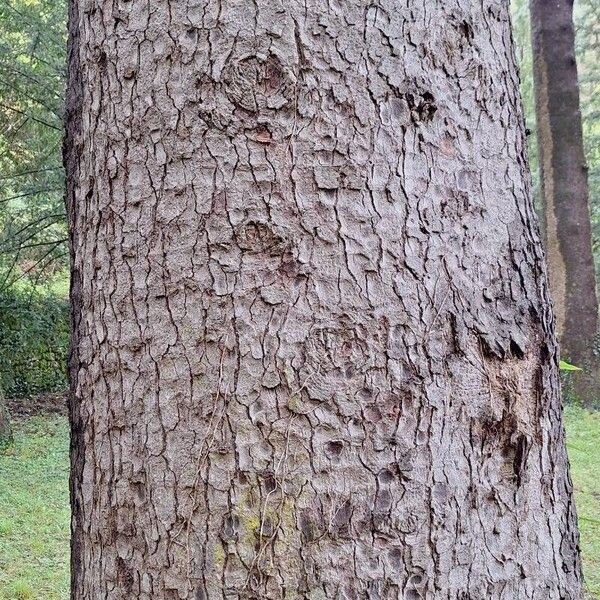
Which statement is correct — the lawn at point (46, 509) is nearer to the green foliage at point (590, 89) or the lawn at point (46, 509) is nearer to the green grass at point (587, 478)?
the green grass at point (587, 478)

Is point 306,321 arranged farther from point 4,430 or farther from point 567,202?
point 4,430

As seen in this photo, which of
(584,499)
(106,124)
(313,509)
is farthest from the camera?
(584,499)

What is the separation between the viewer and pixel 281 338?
0.93 m

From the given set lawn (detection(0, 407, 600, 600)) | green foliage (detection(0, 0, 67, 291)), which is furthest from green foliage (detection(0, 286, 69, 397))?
lawn (detection(0, 407, 600, 600))

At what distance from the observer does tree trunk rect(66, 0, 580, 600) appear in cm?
92

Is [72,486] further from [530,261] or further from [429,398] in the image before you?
[530,261]

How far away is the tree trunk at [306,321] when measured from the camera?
0.92m

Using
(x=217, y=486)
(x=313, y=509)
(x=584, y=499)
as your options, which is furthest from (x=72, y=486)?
(x=584, y=499)

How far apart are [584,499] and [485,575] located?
439 centimetres

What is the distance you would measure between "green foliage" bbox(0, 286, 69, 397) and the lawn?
189 centimetres

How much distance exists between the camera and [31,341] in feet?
31.6

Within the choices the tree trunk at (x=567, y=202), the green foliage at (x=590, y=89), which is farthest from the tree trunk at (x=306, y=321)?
the green foliage at (x=590, y=89)

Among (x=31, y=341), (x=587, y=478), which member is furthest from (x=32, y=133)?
(x=587, y=478)

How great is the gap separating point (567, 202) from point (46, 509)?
6006mm
